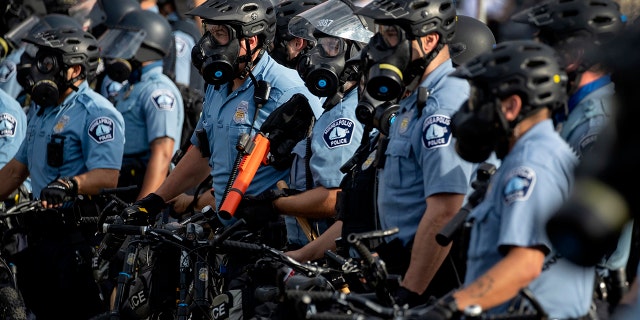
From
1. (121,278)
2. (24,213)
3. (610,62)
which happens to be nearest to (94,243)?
(24,213)

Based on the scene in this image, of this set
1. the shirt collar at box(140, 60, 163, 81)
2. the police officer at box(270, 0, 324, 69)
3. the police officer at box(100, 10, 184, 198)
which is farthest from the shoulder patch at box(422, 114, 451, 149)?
the shirt collar at box(140, 60, 163, 81)

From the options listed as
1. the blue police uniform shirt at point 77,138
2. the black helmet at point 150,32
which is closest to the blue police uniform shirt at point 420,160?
the blue police uniform shirt at point 77,138

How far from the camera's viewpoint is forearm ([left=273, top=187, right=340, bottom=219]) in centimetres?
675

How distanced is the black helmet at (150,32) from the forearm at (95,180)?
2193 mm

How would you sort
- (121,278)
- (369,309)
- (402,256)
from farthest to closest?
(121,278), (402,256), (369,309)

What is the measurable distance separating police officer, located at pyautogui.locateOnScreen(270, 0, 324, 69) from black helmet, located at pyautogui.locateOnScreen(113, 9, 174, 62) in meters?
2.48

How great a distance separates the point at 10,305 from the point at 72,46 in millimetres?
1910

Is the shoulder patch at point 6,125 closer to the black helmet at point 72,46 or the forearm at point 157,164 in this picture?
the black helmet at point 72,46

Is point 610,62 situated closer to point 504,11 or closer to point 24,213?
point 24,213

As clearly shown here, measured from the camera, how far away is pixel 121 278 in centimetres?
792

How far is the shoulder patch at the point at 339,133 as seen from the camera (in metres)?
6.76

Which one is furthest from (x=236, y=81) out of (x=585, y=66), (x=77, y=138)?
(x=585, y=66)

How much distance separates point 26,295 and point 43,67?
1.65m

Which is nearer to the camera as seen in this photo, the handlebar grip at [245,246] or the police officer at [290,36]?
the handlebar grip at [245,246]
